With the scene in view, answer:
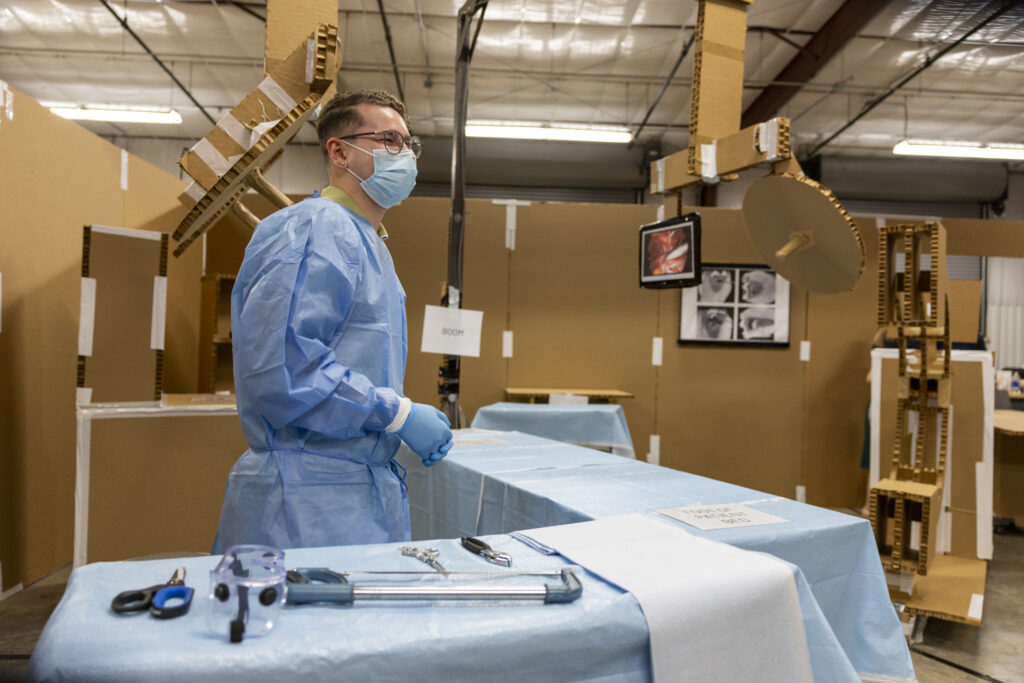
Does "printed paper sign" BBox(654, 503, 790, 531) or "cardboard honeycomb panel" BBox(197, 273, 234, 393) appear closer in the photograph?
"printed paper sign" BBox(654, 503, 790, 531)

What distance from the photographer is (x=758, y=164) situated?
2.41m

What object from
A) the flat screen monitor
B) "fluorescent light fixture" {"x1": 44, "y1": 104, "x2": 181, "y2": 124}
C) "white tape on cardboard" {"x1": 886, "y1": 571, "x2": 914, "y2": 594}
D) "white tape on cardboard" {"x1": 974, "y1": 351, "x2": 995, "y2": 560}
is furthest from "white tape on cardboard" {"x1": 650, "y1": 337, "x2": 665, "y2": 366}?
"fluorescent light fixture" {"x1": 44, "y1": 104, "x2": 181, "y2": 124}

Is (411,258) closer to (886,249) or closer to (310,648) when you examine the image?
(886,249)

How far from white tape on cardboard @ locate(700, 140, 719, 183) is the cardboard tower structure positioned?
1.18m

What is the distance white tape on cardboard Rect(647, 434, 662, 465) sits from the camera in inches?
209

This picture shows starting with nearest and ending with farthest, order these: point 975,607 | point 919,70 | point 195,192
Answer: point 195,192 < point 975,607 < point 919,70

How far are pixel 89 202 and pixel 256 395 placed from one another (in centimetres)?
326

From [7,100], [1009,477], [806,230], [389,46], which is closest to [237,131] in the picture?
[806,230]

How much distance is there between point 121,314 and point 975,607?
4.18m

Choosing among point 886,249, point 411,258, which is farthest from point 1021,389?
point 411,258

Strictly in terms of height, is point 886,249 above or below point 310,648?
above

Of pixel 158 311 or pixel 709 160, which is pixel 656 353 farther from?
pixel 158 311

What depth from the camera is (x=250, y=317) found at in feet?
4.58

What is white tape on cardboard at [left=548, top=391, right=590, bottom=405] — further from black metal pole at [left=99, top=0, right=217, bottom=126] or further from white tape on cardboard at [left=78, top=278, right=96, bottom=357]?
black metal pole at [left=99, top=0, right=217, bottom=126]
